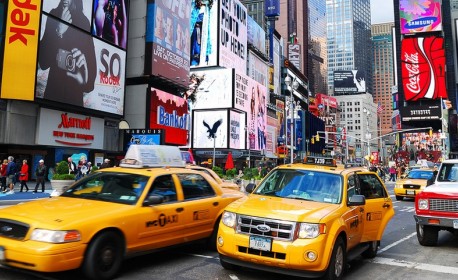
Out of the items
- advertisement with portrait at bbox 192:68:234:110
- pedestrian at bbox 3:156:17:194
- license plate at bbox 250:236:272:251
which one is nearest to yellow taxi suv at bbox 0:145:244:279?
license plate at bbox 250:236:272:251

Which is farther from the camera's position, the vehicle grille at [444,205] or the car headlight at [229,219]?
the vehicle grille at [444,205]

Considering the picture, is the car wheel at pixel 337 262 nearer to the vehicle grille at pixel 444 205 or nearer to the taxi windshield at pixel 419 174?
the vehicle grille at pixel 444 205

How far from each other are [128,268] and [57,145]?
27.2 m

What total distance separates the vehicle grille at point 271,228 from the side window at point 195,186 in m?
1.75

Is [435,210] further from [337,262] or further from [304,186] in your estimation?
[337,262]

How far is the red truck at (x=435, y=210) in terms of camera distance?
834 centimetres

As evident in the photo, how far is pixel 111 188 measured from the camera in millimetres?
6512

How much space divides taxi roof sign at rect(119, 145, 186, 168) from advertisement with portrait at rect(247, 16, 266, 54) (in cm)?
8298

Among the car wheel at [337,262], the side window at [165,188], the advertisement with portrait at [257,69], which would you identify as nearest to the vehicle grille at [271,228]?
the car wheel at [337,262]

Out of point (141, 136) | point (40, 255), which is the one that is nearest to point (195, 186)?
point (40, 255)

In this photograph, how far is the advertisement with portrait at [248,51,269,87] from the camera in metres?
87.9

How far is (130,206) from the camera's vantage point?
6027 millimetres

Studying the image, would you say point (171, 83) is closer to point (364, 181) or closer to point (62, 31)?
point (62, 31)

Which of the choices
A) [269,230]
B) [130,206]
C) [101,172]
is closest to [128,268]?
[130,206]
